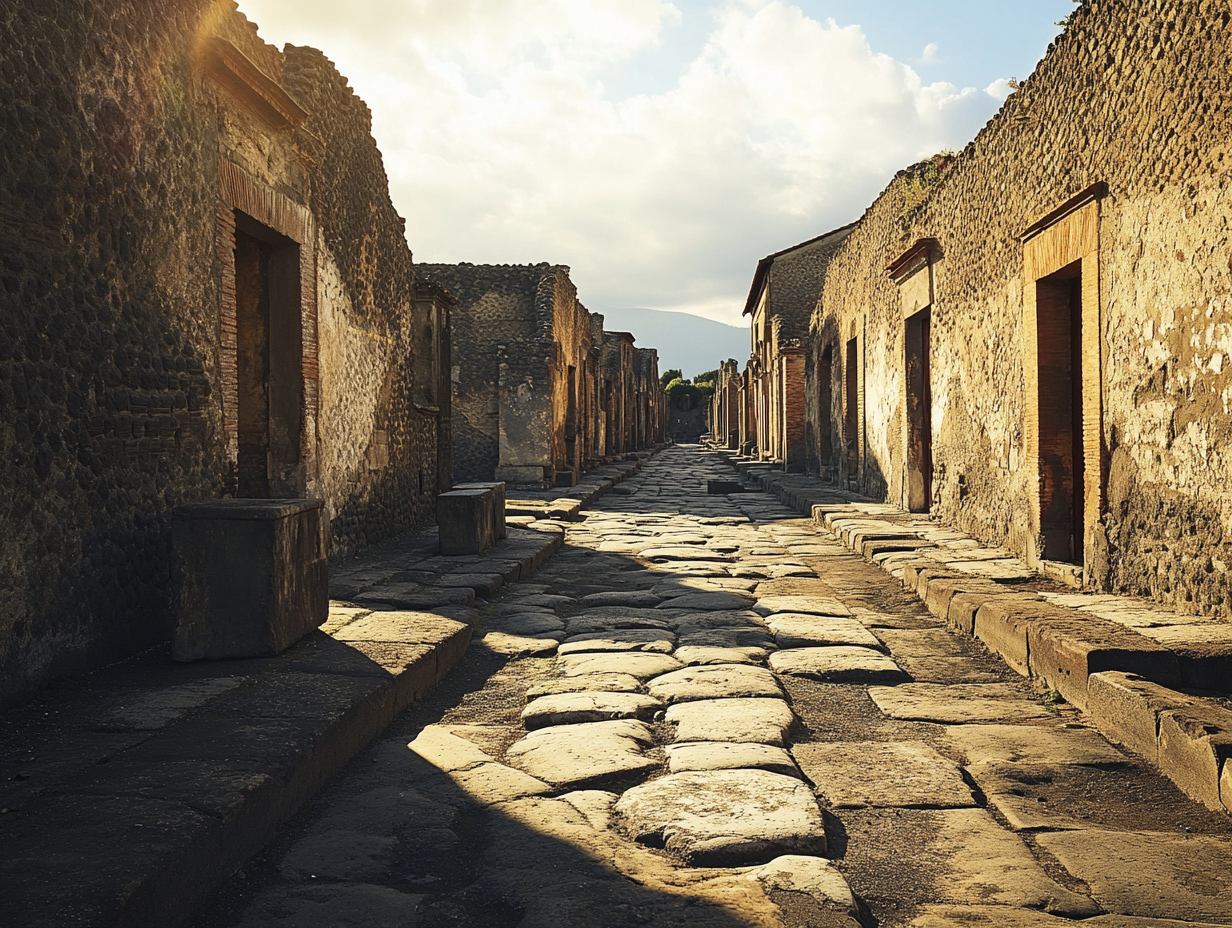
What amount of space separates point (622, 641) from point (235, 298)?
9.29ft

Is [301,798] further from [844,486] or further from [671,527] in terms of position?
[844,486]

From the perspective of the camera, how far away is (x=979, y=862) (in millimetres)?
2242

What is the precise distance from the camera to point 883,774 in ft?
9.41

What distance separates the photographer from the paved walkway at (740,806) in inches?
80.1

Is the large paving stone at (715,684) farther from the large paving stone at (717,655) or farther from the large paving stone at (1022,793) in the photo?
the large paving stone at (1022,793)

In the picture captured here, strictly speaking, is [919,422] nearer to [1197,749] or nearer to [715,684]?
[715,684]

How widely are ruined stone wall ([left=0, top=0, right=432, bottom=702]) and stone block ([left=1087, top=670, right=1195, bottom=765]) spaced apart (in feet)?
11.5

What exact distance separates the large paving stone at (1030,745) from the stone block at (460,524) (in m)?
4.32

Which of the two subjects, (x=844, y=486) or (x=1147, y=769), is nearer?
(x=1147, y=769)

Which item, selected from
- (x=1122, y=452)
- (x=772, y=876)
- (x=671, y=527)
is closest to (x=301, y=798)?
(x=772, y=876)

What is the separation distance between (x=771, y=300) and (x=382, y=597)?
20180 millimetres

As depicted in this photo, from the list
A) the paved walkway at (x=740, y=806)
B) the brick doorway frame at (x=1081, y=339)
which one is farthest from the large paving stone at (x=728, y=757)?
the brick doorway frame at (x=1081, y=339)

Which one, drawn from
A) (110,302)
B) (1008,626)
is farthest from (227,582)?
(1008,626)

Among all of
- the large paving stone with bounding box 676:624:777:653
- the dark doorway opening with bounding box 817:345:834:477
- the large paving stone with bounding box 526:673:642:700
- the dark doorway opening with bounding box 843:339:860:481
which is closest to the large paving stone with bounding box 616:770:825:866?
the large paving stone with bounding box 526:673:642:700
